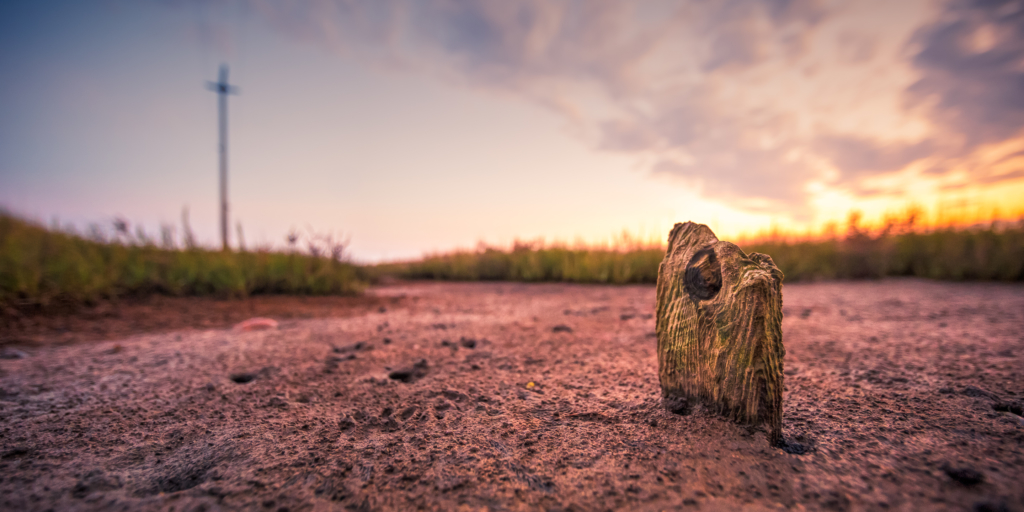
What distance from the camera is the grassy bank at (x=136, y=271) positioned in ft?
12.4

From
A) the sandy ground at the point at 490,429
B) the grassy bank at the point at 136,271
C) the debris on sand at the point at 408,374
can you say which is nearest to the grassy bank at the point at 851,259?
the grassy bank at the point at 136,271

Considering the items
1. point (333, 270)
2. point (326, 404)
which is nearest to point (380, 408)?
point (326, 404)

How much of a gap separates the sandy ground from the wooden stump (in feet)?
0.30

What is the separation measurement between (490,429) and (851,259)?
8.27 metres

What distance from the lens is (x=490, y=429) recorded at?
131 centimetres

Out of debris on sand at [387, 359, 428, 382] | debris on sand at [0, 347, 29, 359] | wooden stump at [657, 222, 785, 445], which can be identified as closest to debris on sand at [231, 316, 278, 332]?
debris on sand at [0, 347, 29, 359]

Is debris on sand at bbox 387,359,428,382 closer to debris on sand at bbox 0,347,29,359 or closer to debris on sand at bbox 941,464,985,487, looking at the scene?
debris on sand at bbox 941,464,985,487

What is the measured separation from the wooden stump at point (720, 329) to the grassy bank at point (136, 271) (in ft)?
16.9

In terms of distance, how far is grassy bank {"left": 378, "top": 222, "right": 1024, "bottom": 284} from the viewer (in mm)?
5773

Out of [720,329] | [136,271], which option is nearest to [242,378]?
[720,329]

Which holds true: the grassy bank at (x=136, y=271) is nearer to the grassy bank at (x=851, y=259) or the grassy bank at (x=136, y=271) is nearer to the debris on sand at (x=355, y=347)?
the debris on sand at (x=355, y=347)

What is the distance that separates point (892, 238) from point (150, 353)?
10.5 meters

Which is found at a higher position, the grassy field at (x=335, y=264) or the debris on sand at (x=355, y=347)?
the grassy field at (x=335, y=264)

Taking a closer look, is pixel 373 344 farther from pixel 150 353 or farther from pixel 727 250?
pixel 727 250
